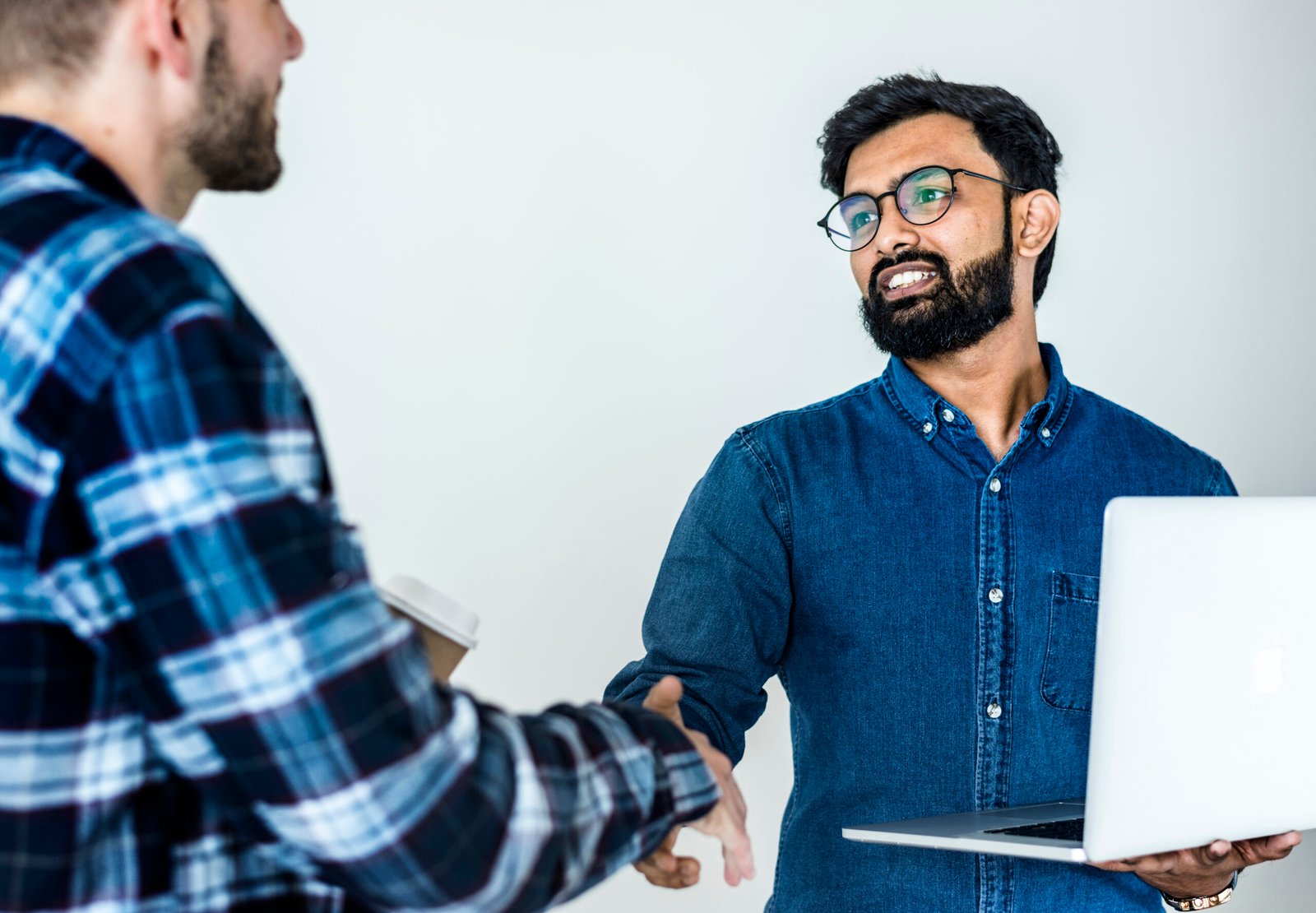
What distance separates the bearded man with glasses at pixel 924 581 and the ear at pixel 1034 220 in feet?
0.30

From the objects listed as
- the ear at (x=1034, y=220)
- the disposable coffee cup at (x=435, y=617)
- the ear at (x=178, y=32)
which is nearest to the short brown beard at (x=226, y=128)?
the ear at (x=178, y=32)

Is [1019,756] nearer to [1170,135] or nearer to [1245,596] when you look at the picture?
[1245,596]

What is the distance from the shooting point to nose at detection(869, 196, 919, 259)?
2088 mm

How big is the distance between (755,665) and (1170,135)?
190 cm

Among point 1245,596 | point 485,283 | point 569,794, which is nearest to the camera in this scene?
point 569,794

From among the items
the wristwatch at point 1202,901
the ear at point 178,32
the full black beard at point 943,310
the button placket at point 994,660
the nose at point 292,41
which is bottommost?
the wristwatch at point 1202,901

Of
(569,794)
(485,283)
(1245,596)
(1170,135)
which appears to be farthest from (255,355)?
(1170,135)

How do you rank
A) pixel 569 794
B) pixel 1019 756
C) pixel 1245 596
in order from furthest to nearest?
pixel 1019 756 < pixel 1245 596 < pixel 569 794

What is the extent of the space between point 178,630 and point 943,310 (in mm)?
1504

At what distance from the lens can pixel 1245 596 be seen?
1.43m

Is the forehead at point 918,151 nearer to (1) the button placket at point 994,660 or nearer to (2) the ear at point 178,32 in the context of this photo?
(1) the button placket at point 994,660

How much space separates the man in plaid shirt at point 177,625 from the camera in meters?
0.80

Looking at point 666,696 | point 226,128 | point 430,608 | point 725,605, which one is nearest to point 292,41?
point 226,128

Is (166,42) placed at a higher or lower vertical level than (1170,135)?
lower
